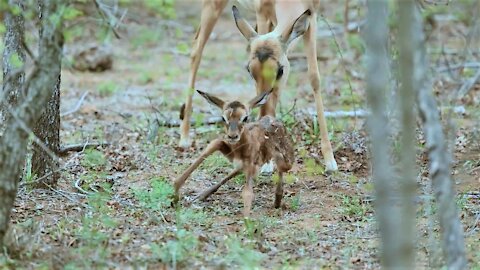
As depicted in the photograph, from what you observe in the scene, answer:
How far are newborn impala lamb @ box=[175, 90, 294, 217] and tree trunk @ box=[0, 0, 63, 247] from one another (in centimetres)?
204

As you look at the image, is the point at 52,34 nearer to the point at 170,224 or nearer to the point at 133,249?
the point at 133,249

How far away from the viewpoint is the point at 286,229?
738cm

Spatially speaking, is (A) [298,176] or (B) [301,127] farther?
(B) [301,127]

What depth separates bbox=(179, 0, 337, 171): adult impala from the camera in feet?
29.6

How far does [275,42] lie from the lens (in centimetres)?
914

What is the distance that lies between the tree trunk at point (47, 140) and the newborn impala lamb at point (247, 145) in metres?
1.25

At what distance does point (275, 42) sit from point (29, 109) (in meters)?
4.01

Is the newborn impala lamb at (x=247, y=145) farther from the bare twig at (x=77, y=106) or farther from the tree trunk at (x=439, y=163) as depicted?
the bare twig at (x=77, y=106)

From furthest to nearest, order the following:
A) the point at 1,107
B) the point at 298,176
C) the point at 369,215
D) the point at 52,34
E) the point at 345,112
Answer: the point at 345,112 → the point at 298,176 → the point at 1,107 → the point at 369,215 → the point at 52,34

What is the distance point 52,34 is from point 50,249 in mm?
1546

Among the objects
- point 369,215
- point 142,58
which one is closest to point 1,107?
point 369,215

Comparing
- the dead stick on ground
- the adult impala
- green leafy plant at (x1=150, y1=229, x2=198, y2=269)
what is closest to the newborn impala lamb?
the adult impala

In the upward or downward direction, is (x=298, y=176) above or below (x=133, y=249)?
above

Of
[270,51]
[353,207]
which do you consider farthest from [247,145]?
[270,51]
